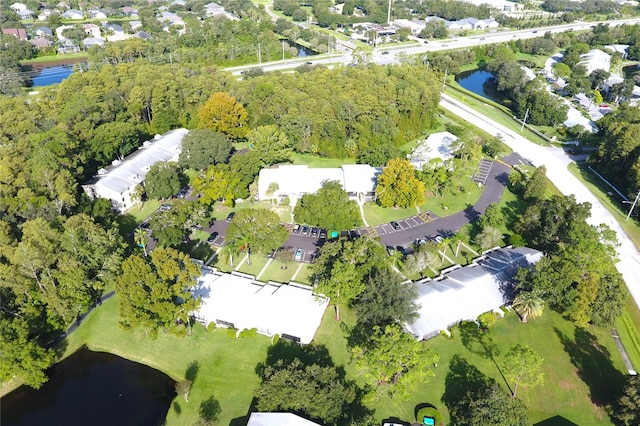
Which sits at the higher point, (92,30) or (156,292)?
(156,292)

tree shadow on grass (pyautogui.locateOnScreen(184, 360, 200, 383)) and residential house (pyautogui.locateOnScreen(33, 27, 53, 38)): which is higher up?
tree shadow on grass (pyautogui.locateOnScreen(184, 360, 200, 383))

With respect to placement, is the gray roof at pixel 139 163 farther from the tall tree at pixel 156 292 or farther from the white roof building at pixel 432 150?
the white roof building at pixel 432 150

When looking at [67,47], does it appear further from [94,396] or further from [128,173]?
[94,396]

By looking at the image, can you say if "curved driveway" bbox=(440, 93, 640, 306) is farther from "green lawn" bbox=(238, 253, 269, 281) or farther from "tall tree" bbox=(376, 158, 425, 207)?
"green lawn" bbox=(238, 253, 269, 281)

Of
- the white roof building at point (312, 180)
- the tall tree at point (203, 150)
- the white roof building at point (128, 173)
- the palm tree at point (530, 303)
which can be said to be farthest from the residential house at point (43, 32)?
the palm tree at point (530, 303)

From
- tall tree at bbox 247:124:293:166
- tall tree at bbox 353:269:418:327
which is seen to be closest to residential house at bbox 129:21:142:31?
tall tree at bbox 247:124:293:166

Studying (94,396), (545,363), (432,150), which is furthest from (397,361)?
(432,150)
